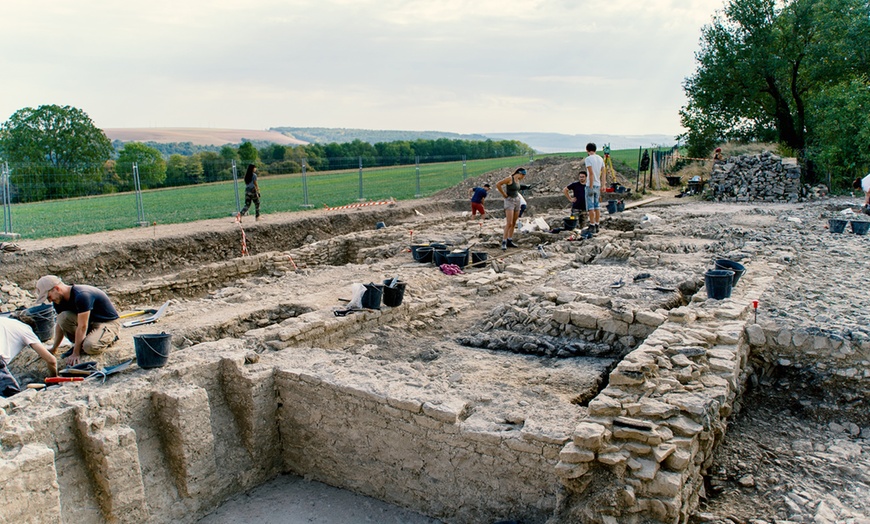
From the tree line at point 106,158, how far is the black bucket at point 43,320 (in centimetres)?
1055

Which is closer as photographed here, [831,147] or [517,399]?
[517,399]

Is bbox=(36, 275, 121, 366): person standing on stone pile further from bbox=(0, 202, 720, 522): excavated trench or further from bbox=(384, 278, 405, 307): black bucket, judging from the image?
bbox=(384, 278, 405, 307): black bucket

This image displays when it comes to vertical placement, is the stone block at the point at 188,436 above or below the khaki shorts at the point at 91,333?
below

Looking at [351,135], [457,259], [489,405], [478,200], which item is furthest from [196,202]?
[351,135]

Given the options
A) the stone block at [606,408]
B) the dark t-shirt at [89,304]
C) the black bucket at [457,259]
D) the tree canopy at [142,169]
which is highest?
the tree canopy at [142,169]

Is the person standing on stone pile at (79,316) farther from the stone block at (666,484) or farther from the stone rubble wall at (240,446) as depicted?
the stone block at (666,484)

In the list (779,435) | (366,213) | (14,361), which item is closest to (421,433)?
(779,435)

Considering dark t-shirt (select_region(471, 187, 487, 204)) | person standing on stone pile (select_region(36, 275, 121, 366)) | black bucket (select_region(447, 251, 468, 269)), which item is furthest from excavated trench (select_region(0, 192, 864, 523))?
dark t-shirt (select_region(471, 187, 487, 204))

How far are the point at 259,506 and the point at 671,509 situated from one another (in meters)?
3.72

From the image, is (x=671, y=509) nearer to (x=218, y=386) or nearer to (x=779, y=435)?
(x=779, y=435)

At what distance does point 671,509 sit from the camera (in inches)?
161

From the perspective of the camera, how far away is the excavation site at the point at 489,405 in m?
4.54

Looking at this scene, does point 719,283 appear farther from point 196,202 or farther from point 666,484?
point 196,202

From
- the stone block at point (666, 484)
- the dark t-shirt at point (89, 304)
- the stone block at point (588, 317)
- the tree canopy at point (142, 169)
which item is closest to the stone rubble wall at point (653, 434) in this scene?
the stone block at point (666, 484)
